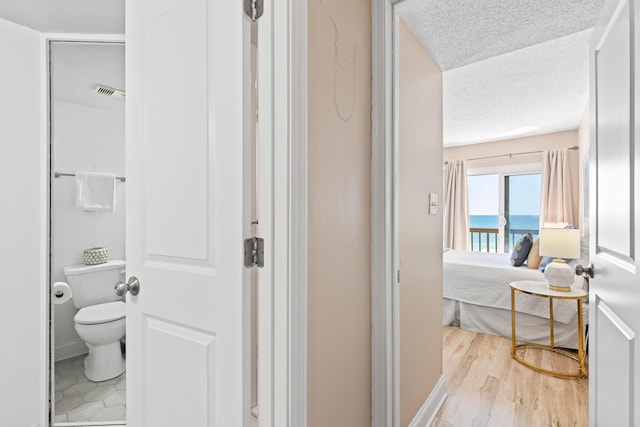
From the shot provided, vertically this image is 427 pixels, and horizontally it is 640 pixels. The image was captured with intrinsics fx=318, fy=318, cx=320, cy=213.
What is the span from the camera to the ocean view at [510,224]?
5.26 meters

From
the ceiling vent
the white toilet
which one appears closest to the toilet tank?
the white toilet

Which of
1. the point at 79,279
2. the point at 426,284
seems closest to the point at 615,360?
the point at 426,284

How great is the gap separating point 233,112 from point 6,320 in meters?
1.63

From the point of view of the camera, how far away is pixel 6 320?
5.05 feet

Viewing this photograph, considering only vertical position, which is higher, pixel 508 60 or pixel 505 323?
pixel 508 60

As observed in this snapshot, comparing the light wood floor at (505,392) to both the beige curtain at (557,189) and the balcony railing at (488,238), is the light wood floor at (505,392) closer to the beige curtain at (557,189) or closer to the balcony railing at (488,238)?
the beige curtain at (557,189)

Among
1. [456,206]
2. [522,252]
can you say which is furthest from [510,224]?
[522,252]

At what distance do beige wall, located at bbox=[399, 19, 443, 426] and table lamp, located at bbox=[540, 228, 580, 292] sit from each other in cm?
115

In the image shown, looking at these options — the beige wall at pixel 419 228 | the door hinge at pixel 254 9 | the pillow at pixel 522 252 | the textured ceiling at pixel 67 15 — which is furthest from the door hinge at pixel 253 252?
the pillow at pixel 522 252

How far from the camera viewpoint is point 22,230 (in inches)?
62.3

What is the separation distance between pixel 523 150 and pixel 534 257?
268 cm

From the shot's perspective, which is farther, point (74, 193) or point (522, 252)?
point (522, 252)

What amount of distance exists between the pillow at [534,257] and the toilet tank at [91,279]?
3.57m

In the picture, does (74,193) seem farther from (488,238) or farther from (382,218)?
(488,238)
